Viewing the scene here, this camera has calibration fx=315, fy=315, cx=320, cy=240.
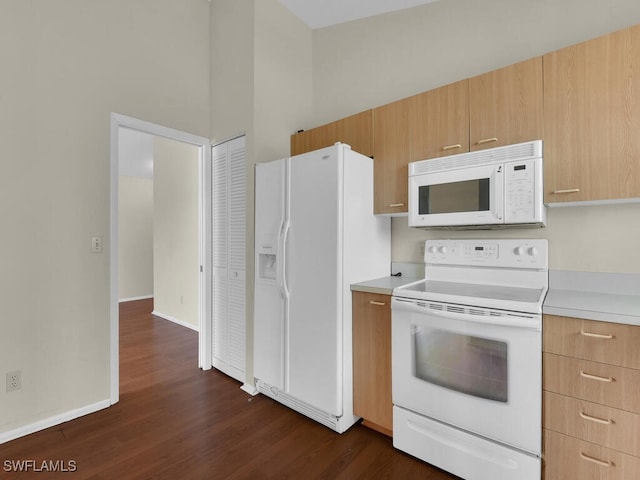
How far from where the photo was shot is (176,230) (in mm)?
4691

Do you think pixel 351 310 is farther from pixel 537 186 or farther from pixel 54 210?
pixel 54 210

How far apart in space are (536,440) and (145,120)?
3309 millimetres

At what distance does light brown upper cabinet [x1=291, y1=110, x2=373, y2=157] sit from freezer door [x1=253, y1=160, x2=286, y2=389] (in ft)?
1.59

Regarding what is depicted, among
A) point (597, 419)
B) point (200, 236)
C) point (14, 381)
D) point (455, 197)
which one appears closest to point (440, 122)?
point (455, 197)

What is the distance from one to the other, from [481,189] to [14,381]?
3153 millimetres

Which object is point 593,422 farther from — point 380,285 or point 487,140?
point 487,140

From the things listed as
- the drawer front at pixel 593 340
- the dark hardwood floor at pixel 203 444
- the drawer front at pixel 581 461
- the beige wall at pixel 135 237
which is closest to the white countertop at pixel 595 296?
the drawer front at pixel 593 340

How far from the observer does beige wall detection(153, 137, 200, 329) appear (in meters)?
4.36

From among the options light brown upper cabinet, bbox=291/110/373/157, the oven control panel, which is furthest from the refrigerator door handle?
the oven control panel

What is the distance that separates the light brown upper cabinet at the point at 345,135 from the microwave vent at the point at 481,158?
454 mm

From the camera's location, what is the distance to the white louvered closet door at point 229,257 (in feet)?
9.20

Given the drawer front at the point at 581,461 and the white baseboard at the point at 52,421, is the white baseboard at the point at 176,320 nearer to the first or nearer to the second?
the white baseboard at the point at 52,421

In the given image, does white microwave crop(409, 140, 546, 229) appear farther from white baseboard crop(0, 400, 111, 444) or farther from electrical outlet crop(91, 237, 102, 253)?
white baseboard crop(0, 400, 111, 444)

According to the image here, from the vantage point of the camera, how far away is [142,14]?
2.60m
